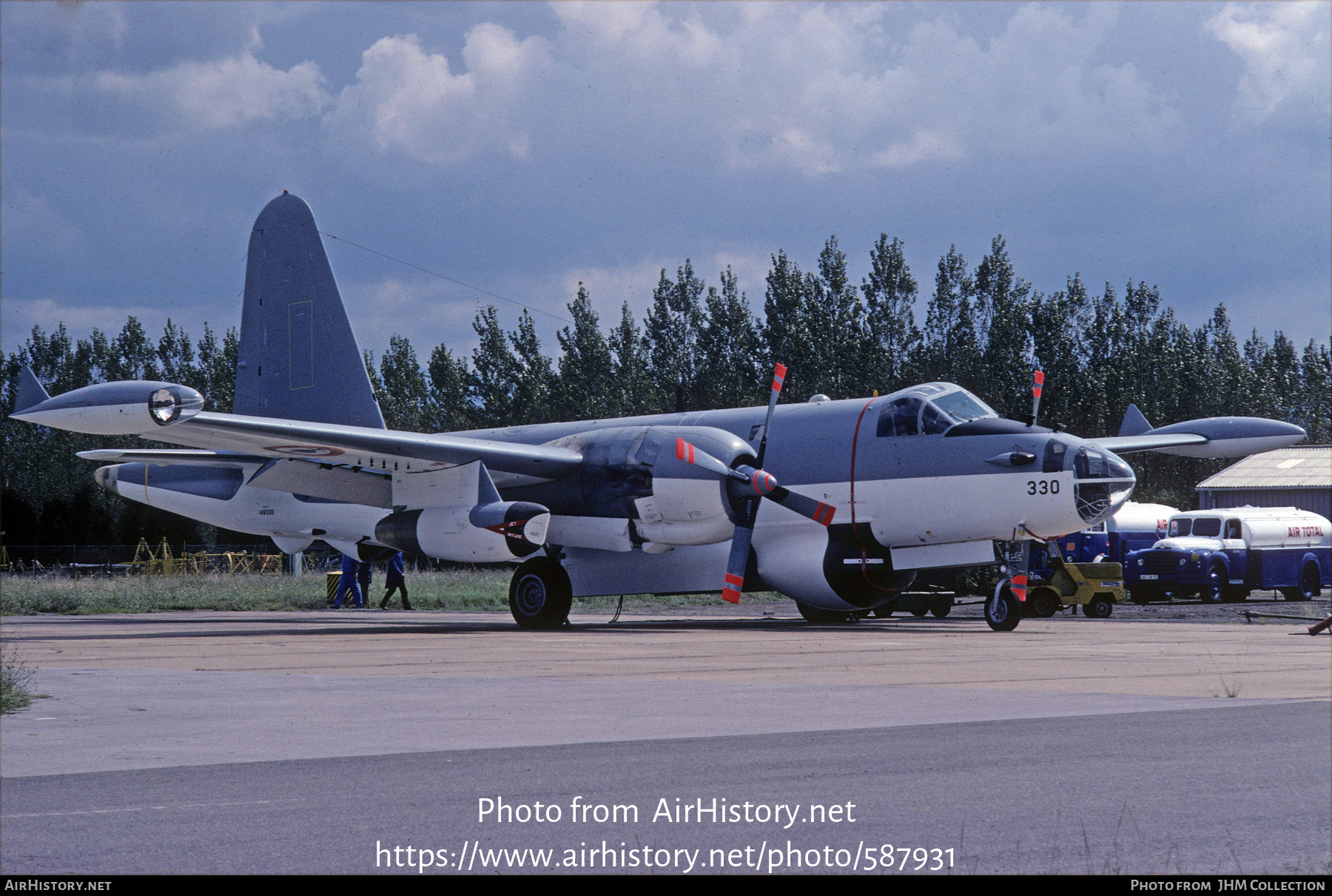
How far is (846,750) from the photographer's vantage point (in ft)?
27.0

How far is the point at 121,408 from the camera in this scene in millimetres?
17891

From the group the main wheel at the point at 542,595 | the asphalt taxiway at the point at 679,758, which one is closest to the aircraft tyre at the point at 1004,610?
the asphalt taxiway at the point at 679,758

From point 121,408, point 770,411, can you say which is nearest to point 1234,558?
point 770,411

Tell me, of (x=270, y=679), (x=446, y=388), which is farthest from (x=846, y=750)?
(x=446, y=388)

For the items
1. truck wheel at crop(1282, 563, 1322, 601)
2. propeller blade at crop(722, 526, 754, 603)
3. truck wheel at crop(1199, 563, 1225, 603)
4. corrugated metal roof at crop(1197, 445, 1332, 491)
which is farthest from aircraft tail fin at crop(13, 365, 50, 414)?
corrugated metal roof at crop(1197, 445, 1332, 491)

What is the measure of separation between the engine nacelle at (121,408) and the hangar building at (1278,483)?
4424cm

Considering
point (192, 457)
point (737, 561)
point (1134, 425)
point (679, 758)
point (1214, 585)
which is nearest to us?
point (679, 758)

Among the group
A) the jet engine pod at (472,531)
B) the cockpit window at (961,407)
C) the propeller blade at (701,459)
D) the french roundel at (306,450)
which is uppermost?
the cockpit window at (961,407)

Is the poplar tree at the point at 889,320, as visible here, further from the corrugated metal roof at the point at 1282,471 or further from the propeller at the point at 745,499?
the propeller at the point at 745,499

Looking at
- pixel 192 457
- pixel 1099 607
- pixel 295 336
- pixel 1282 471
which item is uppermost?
pixel 295 336

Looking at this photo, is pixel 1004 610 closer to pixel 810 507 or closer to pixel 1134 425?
pixel 810 507

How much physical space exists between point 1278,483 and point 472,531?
4090cm

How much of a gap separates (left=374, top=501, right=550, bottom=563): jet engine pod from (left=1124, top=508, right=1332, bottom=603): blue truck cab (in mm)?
21703

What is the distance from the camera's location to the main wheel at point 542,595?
23.4 m
